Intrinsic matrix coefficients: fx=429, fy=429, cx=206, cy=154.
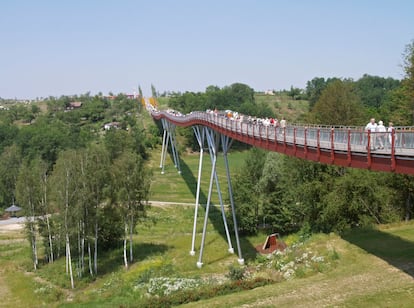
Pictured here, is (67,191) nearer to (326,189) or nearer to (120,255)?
(120,255)

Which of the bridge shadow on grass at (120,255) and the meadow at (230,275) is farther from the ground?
the meadow at (230,275)

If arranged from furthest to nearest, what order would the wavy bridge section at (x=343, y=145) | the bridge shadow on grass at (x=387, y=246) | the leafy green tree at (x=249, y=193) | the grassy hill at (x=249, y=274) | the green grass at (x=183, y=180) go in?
the green grass at (x=183, y=180), the leafy green tree at (x=249, y=193), the bridge shadow on grass at (x=387, y=246), the grassy hill at (x=249, y=274), the wavy bridge section at (x=343, y=145)

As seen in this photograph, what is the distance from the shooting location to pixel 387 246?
1141 inches

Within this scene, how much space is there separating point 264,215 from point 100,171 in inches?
769

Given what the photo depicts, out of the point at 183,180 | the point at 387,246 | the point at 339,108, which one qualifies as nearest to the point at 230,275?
the point at 387,246

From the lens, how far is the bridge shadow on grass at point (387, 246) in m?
25.6

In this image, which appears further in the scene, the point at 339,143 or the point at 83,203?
the point at 83,203

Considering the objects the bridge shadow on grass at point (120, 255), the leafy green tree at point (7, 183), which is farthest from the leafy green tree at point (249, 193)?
the leafy green tree at point (7, 183)

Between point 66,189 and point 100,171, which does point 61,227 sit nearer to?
point 66,189

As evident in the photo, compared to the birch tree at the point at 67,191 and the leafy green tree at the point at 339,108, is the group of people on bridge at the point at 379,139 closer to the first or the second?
the birch tree at the point at 67,191

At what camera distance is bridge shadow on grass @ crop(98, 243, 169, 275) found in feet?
135

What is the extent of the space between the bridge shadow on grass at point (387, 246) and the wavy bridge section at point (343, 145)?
27.5 feet

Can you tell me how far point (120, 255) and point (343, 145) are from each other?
30151 mm

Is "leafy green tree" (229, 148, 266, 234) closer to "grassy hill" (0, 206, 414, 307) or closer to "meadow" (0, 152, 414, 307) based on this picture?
"meadow" (0, 152, 414, 307)
